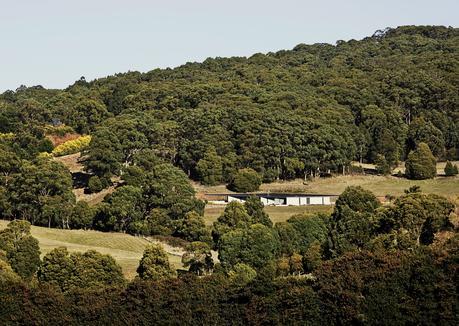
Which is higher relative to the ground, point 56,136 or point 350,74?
point 350,74

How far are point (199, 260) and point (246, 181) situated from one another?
3483cm

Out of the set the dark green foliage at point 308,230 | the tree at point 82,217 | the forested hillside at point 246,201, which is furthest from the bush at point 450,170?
the tree at point 82,217

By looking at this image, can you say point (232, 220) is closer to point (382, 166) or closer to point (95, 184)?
point (95, 184)

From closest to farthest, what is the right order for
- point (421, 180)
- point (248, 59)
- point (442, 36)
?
point (421, 180)
point (248, 59)
point (442, 36)

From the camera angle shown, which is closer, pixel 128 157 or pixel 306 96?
pixel 128 157

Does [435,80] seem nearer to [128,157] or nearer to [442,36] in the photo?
[128,157]

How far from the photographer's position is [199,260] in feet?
177

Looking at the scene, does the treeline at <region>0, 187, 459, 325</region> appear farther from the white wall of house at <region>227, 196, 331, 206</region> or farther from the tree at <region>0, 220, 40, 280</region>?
the white wall of house at <region>227, 196, 331, 206</region>

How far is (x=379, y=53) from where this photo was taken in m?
174

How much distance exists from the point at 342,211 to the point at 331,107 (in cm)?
5294

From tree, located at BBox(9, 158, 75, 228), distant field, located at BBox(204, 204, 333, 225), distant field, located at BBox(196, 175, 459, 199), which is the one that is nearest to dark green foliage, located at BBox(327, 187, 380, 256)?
distant field, located at BBox(204, 204, 333, 225)

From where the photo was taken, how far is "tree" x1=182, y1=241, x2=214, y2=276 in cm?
5388

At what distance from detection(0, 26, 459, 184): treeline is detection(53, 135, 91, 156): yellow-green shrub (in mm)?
2254

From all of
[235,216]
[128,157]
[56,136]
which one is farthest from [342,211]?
[56,136]
